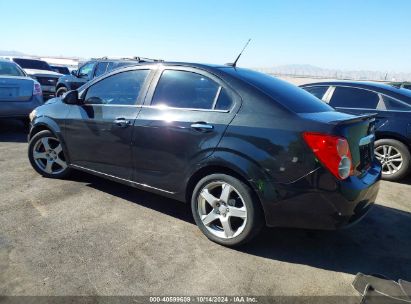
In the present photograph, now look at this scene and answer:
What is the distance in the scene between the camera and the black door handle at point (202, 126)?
355 cm

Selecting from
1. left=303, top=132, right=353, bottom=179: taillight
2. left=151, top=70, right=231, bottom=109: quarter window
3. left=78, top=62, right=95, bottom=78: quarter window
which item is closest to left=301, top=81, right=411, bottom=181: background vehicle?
left=303, top=132, right=353, bottom=179: taillight

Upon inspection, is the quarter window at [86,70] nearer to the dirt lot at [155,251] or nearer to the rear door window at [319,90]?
the rear door window at [319,90]

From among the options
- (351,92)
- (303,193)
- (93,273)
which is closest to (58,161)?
(93,273)

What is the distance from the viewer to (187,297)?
285 cm

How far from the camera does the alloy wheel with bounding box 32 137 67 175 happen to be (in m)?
5.23

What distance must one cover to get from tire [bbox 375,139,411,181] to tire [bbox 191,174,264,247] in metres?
3.69

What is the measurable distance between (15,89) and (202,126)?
5962 mm

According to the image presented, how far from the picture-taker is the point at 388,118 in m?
6.16

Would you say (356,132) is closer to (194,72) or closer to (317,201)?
(317,201)

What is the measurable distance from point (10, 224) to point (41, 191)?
3.19ft

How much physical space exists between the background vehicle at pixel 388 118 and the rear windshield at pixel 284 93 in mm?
2745

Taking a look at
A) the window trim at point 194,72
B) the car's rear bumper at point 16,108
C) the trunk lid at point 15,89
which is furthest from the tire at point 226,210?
the trunk lid at point 15,89

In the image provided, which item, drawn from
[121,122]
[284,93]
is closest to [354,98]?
[284,93]

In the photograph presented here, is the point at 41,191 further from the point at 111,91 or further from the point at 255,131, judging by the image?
the point at 255,131
